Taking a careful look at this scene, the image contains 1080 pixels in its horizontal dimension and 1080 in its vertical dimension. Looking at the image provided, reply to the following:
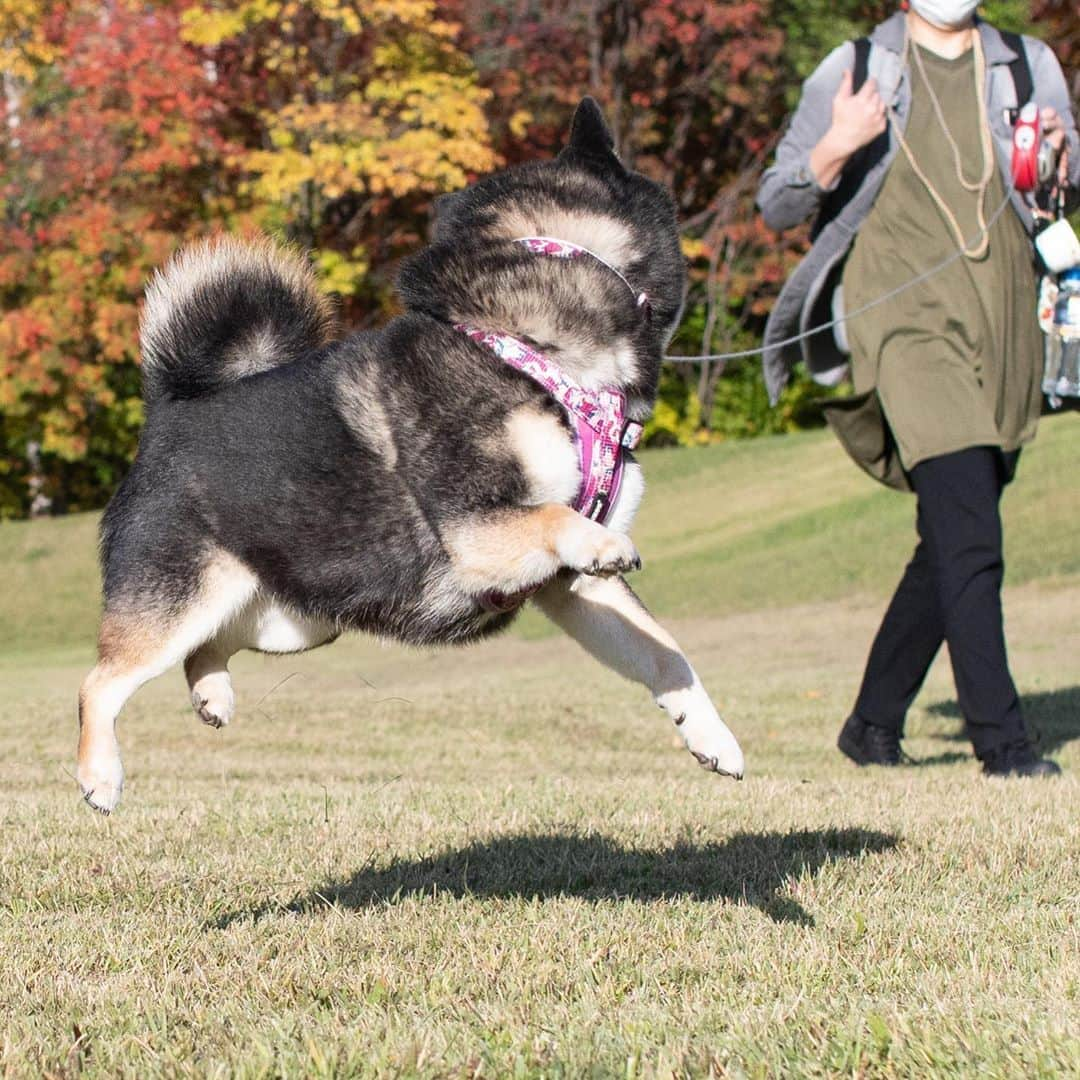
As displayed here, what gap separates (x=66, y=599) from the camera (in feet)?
64.2

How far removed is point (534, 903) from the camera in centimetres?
395

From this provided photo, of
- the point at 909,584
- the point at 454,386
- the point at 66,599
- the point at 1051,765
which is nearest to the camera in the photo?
the point at 454,386

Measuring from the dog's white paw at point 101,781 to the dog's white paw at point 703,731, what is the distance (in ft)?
4.44

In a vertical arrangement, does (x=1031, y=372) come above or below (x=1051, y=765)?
above

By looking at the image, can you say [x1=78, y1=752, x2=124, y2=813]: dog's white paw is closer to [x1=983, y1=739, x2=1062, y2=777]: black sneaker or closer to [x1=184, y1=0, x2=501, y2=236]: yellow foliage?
[x1=983, y1=739, x2=1062, y2=777]: black sneaker

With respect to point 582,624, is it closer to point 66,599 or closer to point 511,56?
point 66,599

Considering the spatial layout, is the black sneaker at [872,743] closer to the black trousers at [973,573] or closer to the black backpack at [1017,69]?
the black trousers at [973,573]

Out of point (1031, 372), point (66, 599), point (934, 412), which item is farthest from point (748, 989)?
point (66, 599)

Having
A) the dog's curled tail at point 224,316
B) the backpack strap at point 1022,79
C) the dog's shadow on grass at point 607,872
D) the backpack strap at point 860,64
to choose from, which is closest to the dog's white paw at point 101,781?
the dog's shadow on grass at point 607,872

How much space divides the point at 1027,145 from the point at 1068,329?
755 mm

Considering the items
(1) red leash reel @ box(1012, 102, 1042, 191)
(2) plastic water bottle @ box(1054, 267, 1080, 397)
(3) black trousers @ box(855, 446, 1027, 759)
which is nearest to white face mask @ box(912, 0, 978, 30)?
(1) red leash reel @ box(1012, 102, 1042, 191)

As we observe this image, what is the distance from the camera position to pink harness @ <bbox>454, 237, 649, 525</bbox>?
3.59m

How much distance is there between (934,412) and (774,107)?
24.6 meters

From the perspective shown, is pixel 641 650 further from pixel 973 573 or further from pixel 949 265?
pixel 949 265
